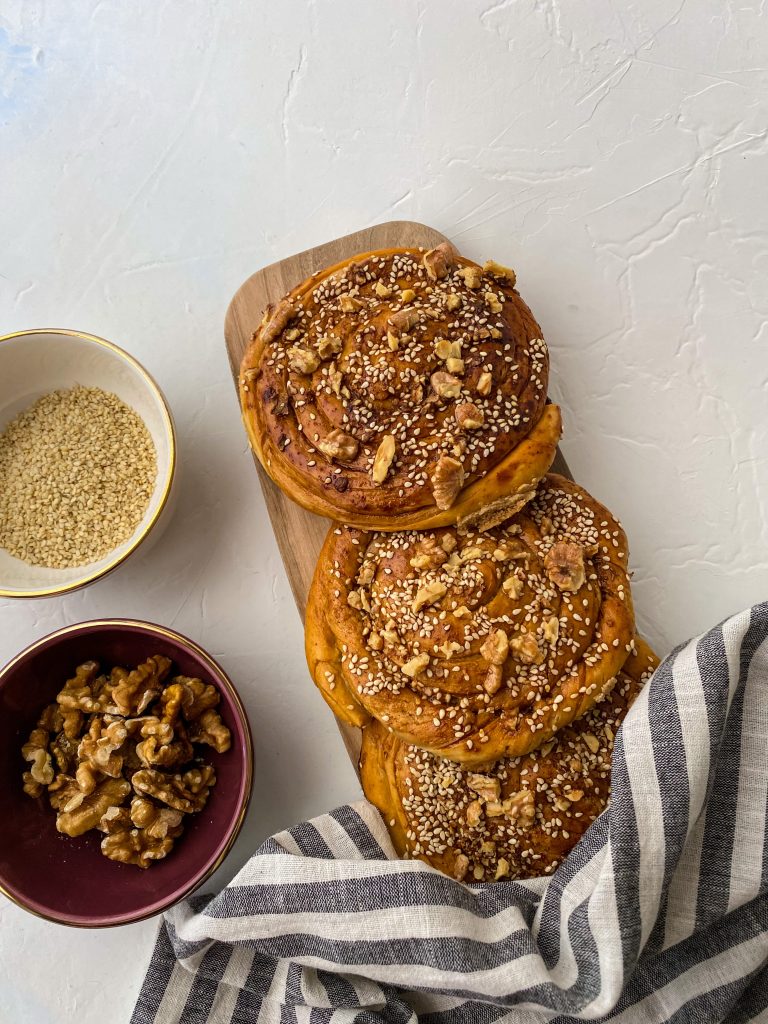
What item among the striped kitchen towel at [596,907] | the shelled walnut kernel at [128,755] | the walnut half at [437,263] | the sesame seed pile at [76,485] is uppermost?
the walnut half at [437,263]

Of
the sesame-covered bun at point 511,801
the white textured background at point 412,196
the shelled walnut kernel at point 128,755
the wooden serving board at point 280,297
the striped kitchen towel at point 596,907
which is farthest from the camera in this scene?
the white textured background at point 412,196

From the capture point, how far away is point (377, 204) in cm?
274

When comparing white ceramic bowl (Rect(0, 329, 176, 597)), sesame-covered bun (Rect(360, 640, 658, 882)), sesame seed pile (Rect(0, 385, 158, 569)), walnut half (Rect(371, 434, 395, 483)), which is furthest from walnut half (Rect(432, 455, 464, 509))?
sesame seed pile (Rect(0, 385, 158, 569))

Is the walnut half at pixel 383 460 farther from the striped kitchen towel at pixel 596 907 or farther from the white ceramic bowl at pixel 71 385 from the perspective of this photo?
the striped kitchen towel at pixel 596 907

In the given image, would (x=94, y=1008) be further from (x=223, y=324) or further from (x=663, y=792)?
(x=223, y=324)

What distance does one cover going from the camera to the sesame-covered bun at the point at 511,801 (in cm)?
212

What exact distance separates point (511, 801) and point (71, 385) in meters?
1.78

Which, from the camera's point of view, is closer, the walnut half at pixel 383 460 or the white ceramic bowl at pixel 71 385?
the walnut half at pixel 383 460

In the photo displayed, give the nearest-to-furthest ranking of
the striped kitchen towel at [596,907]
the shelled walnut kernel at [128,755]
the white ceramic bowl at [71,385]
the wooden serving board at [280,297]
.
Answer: the striped kitchen towel at [596,907] < the shelled walnut kernel at [128,755] < the white ceramic bowl at [71,385] < the wooden serving board at [280,297]

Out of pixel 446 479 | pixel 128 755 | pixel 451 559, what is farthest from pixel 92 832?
pixel 446 479

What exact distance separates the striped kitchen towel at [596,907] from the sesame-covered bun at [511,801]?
70mm

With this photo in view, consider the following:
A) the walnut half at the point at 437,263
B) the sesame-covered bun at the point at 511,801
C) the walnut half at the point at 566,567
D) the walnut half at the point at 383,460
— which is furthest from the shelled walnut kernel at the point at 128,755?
the walnut half at the point at 437,263

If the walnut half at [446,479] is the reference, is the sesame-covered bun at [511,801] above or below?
Answer: below

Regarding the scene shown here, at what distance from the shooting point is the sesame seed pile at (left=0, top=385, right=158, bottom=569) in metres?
2.46
